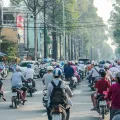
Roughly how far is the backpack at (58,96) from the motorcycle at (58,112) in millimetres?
220

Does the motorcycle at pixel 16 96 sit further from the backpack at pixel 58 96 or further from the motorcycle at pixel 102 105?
the backpack at pixel 58 96

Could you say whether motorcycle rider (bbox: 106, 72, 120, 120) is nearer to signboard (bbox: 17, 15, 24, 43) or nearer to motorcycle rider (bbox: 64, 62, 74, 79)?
motorcycle rider (bbox: 64, 62, 74, 79)

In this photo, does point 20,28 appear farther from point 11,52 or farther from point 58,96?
point 58,96

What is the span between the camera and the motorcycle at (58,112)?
1208 centimetres

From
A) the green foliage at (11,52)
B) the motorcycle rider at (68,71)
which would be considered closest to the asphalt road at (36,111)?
the motorcycle rider at (68,71)

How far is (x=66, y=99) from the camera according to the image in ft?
41.7

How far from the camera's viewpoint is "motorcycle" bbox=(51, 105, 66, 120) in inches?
476

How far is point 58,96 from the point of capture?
12.6 m

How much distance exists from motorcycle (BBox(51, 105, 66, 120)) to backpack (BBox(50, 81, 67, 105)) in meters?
0.22

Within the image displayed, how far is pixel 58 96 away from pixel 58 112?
0.56m

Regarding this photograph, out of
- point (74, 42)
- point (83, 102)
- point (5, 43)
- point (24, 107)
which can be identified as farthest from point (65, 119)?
point (74, 42)

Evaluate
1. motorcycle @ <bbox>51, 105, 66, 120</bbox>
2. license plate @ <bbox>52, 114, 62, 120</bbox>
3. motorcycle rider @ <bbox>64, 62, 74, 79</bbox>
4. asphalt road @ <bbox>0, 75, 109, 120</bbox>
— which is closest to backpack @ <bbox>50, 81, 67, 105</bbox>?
motorcycle @ <bbox>51, 105, 66, 120</bbox>

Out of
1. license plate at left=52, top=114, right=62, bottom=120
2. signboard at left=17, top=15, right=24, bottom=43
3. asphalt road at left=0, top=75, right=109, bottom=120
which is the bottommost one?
asphalt road at left=0, top=75, right=109, bottom=120

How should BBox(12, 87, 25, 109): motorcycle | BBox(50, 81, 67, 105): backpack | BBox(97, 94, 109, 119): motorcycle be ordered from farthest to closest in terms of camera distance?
BBox(12, 87, 25, 109): motorcycle, BBox(97, 94, 109, 119): motorcycle, BBox(50, 81, 67, 105): backpack
